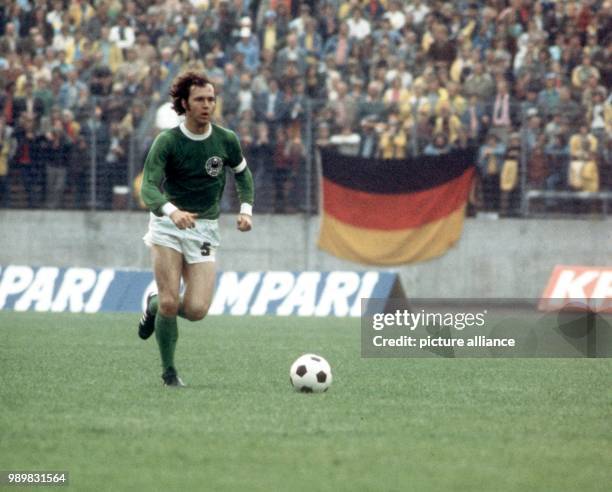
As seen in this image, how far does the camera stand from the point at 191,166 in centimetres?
1068

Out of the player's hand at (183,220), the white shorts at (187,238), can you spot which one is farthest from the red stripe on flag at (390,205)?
the player's hand at (183,220)

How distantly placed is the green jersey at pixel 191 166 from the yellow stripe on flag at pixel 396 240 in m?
13.3

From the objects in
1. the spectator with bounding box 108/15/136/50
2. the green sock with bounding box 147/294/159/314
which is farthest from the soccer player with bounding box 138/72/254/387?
the spectator with bounding box 108/15/136/50

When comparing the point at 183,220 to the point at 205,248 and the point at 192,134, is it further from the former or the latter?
the point at 192,134

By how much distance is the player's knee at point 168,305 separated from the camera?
10.6 meters

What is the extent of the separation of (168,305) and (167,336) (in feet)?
Result: 0.78

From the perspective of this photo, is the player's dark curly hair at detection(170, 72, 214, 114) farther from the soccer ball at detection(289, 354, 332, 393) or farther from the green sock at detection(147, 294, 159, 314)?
the soccer ball at detection(289, 354, 332, 393)

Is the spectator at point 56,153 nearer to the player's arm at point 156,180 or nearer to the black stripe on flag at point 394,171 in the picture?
the black stripe on flag at point 394,171

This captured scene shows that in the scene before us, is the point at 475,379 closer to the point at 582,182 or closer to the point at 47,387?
the point at 47,387

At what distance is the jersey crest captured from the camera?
10711 millimetres

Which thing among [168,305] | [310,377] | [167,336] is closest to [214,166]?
[168,305]

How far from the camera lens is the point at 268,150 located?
23.3 metres

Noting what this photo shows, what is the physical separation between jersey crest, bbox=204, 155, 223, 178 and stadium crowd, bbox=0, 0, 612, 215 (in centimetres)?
1247

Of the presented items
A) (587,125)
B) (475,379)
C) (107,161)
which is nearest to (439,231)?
(587,125)
